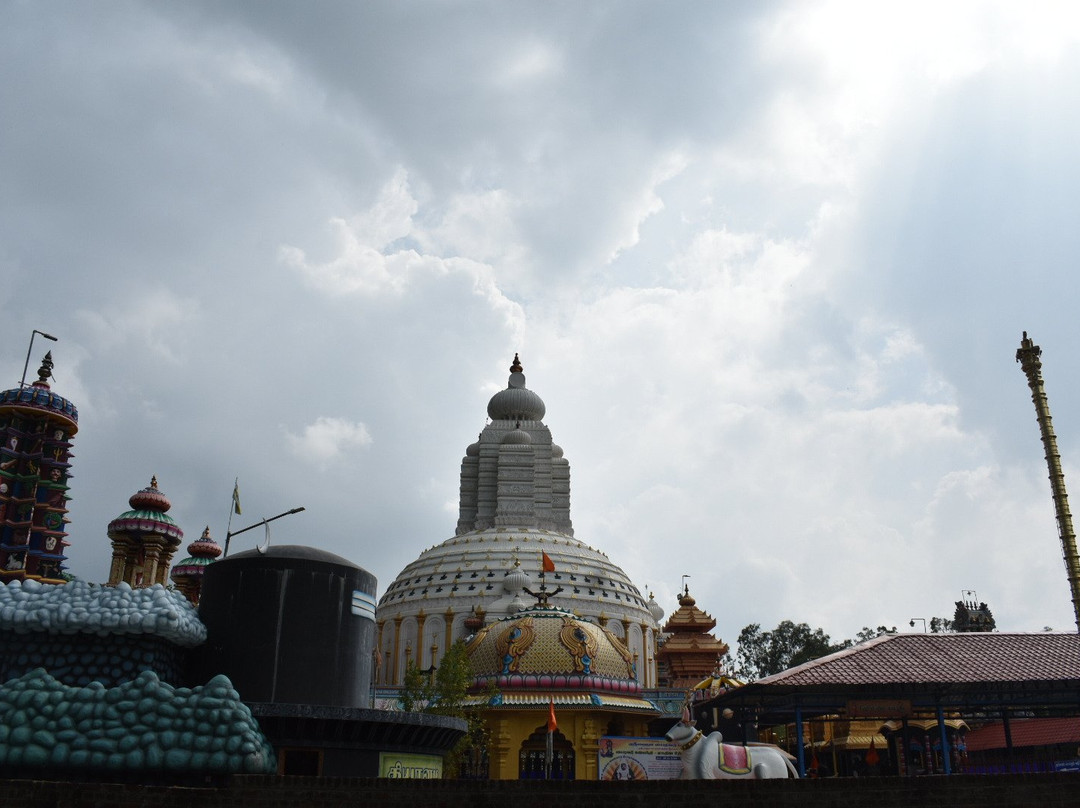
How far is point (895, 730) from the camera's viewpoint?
48188mm

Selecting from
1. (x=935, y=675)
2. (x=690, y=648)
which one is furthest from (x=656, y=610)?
(x=935, y=675)

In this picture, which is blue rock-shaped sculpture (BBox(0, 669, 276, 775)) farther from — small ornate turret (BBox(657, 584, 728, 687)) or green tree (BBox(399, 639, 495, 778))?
small ornate turret (BBox(657, 584, 728, 687))

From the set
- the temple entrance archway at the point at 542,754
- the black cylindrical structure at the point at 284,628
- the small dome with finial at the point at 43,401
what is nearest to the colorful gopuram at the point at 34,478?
the small dome with finial at the point at 43,401

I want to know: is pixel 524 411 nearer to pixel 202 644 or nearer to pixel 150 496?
pixel 150 496

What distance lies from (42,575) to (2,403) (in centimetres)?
1026

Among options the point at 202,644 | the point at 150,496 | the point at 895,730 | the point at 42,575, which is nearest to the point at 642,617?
the point at 895,730

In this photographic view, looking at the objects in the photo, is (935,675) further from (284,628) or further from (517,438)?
(517,438)

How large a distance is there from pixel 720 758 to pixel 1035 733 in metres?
34.1

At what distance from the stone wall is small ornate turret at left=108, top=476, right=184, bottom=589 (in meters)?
48.6

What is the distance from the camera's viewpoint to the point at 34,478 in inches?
2144

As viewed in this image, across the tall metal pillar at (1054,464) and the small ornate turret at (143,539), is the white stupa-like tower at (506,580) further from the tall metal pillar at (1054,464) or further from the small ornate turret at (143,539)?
the tall metal pillar at (1054,464)

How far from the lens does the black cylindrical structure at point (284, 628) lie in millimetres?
22266

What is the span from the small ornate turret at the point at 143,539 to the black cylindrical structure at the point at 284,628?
142 feet

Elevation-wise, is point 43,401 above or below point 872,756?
above
